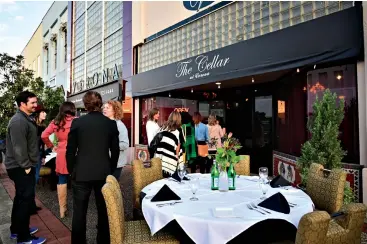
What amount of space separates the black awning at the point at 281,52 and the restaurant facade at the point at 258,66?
14 mm

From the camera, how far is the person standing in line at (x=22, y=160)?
2822 millimetres

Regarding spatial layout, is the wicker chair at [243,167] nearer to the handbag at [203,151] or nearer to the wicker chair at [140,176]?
the wicker chair at [140,176]

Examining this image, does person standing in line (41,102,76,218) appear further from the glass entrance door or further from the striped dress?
the glass entrance door

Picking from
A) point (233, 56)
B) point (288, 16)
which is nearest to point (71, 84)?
point (233, 56)

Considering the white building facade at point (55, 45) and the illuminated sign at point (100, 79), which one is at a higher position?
the white building facade at point (55, 45)

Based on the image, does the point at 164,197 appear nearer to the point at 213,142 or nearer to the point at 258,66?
the point at 258,66

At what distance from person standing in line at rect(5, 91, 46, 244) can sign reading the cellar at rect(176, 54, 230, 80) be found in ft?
12.9

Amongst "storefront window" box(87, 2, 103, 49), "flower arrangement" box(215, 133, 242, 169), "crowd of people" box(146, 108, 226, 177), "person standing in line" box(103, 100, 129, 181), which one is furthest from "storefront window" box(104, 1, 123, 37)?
"flower arrangement" box(215, 133, 242, 169)

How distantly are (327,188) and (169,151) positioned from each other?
1.94 metres

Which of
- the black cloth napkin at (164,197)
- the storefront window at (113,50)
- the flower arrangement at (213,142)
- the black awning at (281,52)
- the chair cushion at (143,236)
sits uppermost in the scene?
the storefront window at (113,50)

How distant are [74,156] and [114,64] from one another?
8509 millimetres

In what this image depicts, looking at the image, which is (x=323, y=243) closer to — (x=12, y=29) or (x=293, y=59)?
(x=293, y=59)

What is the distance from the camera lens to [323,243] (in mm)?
1401

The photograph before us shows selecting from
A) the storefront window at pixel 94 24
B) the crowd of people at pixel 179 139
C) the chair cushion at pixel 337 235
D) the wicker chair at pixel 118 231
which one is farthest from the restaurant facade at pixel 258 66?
the storefront window at pixel 94 24
